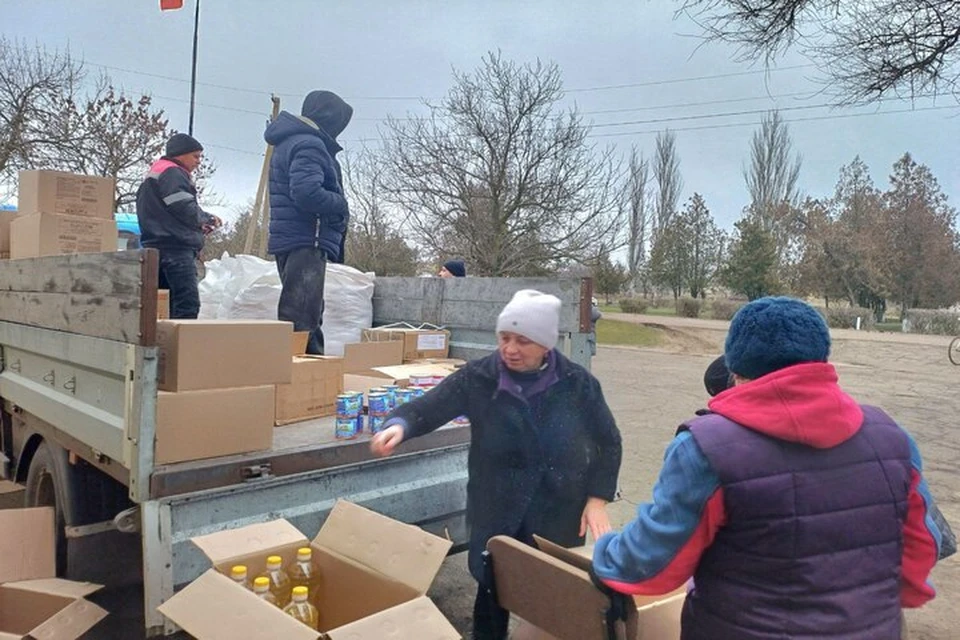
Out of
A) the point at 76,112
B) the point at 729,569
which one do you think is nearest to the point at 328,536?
the point at 729,569

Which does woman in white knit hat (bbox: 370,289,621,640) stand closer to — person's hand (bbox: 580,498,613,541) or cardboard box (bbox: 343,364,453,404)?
person's hand (bbox: 580,498,613,541)

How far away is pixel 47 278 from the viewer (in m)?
3.06

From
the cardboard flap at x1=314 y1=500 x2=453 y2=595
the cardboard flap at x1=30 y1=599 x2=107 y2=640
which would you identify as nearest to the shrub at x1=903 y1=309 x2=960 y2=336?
the cardboard flap at x1=314 y1=500 x2=453 y2=595

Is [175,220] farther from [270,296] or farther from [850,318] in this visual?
[850,318]

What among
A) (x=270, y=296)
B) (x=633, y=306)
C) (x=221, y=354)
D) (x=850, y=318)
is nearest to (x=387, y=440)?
(x=221, y=354)

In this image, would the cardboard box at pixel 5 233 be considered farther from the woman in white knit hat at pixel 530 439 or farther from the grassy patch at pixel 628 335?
the grassy patch at pixel 628 335

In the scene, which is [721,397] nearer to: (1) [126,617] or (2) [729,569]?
(2) [729,569]

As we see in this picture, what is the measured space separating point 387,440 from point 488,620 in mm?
731

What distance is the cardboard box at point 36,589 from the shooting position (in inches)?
101

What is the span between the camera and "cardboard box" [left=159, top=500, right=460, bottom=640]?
6.17 feet

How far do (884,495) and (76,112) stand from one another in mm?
18543

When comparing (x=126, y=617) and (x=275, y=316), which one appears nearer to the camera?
(x=126, y=617)

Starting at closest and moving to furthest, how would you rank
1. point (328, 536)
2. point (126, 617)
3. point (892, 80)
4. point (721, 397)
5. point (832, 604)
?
point (832, 604) < point (721, 397) < point (328, 536) < point (126, 617) < point (892, 80)

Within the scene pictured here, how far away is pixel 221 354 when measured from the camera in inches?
105
